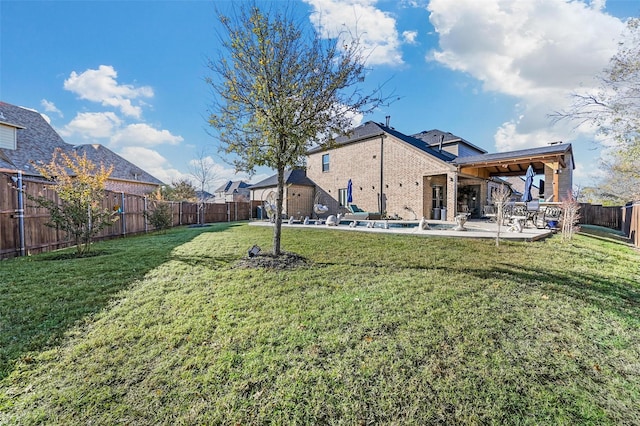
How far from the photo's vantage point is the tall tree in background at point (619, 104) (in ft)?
30.0

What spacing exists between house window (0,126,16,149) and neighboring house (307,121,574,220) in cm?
1832

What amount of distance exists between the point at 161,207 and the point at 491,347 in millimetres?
15332

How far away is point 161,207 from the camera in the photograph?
1425cm

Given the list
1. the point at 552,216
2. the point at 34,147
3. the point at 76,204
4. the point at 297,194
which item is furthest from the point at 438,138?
the point at 34,147

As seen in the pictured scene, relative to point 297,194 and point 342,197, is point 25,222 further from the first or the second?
point 342,197

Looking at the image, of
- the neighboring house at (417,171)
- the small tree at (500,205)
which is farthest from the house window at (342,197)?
the small tree at (500,205)

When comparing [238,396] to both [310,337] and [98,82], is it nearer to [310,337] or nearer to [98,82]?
[310,337]

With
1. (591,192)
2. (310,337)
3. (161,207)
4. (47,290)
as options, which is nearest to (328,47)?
(310,337)

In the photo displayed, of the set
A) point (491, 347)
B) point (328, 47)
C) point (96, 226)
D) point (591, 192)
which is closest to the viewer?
point (491, 347)

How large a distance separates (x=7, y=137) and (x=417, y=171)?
24.8 meters

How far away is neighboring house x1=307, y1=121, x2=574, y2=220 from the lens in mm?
13344

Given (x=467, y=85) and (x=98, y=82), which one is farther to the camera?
(x=467, y=85)

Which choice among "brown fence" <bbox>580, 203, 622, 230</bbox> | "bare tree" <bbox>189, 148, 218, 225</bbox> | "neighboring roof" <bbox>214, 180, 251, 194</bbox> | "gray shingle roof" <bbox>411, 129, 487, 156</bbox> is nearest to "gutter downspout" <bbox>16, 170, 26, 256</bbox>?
"bare tree" <bbox>189, 148, 218, 225</bbox>

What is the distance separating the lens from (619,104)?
370 inches
